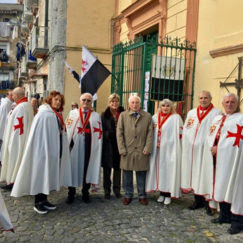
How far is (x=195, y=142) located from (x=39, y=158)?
2313 millimetres

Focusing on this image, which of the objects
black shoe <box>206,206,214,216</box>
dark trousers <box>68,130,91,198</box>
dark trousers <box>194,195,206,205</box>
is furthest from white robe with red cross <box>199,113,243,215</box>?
dark trousers <box>68,130,91,198</box>

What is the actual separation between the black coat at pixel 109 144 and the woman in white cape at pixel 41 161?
89 cm

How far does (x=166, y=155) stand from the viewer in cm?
496

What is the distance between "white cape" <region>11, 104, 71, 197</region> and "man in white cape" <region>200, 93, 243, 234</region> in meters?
2.27

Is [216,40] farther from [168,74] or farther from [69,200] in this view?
[69,200]

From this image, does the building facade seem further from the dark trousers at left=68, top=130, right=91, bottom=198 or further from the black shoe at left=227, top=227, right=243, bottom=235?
the black shoe at left=227, top=227, right=243, bottom=235

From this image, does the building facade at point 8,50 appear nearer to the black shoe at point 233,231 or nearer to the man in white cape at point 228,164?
the man in white cape at point 228,164

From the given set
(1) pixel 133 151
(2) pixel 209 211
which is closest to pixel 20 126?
(1) pixel 133 151

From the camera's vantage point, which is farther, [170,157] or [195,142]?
[170,157]

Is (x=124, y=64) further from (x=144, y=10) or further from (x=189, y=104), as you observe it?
(x=189, y=104)

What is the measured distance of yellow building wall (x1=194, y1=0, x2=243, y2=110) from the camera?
584 centimetres

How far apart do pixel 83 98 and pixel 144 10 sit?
5.67m

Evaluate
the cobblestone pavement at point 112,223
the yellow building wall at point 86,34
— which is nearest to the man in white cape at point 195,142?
the cobblestone pavement at point 112,223

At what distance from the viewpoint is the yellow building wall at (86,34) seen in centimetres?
1220
